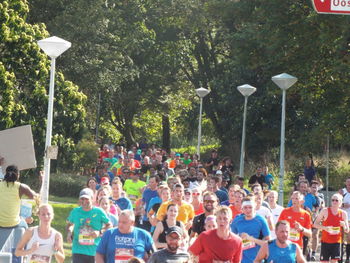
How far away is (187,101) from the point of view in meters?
57.1

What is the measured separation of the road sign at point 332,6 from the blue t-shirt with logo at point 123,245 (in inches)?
153

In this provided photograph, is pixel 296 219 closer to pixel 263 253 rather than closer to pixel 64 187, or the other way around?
pixel 263 253

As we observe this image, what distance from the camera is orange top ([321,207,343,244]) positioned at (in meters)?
16.2

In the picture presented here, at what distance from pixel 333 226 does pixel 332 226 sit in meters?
0.02

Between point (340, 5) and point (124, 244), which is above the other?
point (340, 5)

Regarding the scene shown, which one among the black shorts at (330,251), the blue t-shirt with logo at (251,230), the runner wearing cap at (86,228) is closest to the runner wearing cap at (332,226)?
the black shorts at (330,251)

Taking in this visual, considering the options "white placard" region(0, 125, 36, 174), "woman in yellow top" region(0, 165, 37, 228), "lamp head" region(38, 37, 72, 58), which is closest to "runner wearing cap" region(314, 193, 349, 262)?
"woman in yellow top" region(0, 165, 37, 228)

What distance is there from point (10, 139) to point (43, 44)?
2040 millimetres

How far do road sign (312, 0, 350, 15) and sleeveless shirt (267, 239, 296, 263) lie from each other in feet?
10.4

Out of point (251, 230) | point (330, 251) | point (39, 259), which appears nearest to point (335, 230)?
point (330, 251)

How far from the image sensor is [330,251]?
1655 centimetres

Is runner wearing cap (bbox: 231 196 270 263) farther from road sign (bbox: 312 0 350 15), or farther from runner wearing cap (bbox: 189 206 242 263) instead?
road sign (bbox: 312 0 350 15)

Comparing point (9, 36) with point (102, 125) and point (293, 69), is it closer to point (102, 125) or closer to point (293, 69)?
point (293, 69)

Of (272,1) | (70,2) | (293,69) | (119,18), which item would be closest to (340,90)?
(293,69)
